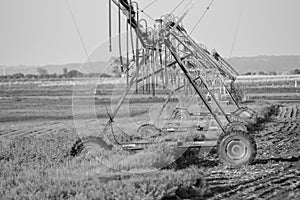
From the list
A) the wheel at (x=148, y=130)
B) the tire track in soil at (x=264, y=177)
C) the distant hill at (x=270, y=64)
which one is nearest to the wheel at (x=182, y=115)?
the wheel at (x=148, y=130)

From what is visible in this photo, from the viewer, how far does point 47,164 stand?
11.1 m

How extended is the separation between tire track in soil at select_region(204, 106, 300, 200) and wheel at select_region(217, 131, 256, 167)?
22cm

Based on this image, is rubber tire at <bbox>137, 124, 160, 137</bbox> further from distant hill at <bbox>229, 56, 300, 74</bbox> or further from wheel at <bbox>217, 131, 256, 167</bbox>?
distant hill at <bbox>229, 56, 300, 74</bbox>

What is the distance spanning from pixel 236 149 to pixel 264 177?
4.48 feet

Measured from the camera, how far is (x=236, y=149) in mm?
11977

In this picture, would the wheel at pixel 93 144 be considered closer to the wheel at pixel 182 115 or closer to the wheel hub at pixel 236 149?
the wheel hub at pixel 236 149

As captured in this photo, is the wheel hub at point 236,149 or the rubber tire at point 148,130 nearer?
the wheel hub at point 236,149

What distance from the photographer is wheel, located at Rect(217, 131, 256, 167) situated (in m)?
11.8

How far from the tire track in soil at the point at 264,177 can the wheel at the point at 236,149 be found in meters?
0.22

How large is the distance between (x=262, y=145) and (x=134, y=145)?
480 centimetres

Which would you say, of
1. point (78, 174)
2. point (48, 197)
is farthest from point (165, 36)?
point (48, 197)

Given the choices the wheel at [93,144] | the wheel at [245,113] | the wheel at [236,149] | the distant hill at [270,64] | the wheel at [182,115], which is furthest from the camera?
the distant hill at [270,64]

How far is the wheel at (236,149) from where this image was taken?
466 inches

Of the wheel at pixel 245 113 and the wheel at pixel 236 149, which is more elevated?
the wheel at pixel 245 113
